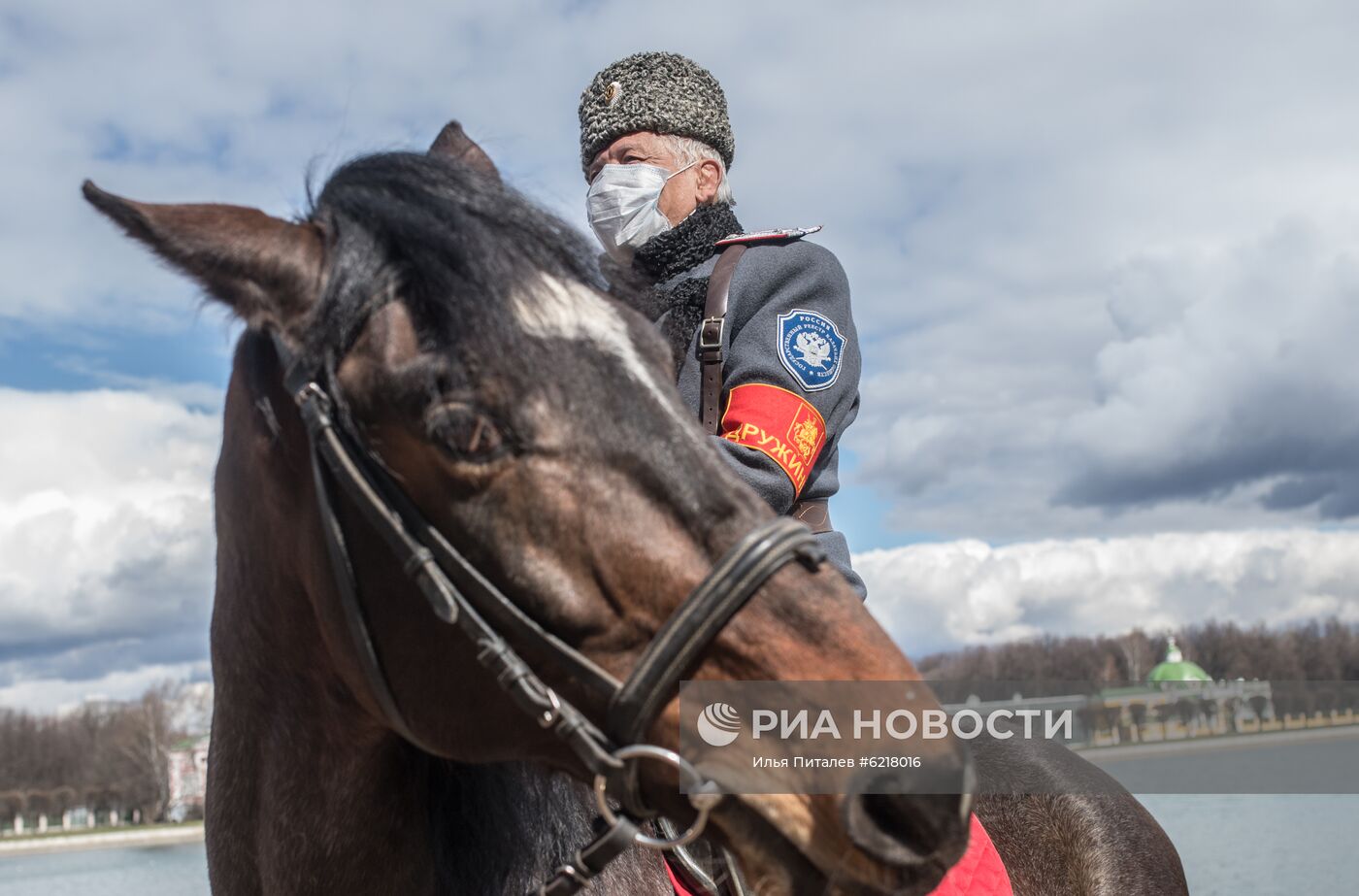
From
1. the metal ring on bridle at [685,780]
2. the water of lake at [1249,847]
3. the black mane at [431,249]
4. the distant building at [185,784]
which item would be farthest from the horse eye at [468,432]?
the distant building at [185,784]

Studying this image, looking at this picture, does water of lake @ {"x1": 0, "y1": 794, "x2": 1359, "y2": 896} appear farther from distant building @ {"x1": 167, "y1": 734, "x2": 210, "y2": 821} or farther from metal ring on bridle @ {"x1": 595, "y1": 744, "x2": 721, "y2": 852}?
distant building @ {"x1": 167, "y1": 734, "x2": 210, "y2": 821}

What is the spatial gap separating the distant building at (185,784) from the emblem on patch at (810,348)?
8807 centimetres

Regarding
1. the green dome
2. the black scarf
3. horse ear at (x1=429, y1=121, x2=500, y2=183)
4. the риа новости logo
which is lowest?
the риа новости logo

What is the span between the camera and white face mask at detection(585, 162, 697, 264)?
15.0ft

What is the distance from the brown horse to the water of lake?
8.94 meters

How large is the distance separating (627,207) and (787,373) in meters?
1.20

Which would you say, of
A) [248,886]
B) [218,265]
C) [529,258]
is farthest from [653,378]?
[248,886]

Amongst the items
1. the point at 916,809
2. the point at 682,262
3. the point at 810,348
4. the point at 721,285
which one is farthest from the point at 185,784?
the point at 916,809

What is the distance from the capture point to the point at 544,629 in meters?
2.58

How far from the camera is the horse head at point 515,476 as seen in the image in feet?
7.85

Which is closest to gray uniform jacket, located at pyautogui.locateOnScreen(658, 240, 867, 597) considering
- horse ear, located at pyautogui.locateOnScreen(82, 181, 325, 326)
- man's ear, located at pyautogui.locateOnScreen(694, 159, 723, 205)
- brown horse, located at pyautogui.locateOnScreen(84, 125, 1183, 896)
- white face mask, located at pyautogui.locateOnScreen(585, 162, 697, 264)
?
white face mask, located at pyautogui.locateOnScreen(585, 162, 697, 264)

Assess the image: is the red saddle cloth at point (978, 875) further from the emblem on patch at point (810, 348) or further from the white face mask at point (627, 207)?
the white face mask at point (627, 207)

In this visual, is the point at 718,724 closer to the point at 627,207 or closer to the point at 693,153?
the point at 627,207

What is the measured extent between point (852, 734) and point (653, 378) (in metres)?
0.92
